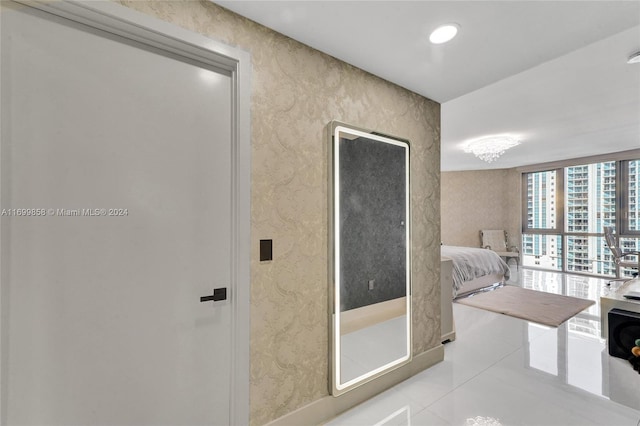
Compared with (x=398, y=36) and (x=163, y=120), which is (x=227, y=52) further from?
(x=398, y=36)

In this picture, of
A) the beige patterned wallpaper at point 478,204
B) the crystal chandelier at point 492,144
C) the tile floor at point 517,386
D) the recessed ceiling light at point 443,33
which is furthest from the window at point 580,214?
the recessed ceiling light at point 443,33

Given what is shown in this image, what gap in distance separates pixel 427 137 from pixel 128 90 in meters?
2.17

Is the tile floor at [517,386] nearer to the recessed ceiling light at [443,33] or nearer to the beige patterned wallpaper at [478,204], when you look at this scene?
the recessed ceiling light at [443,33]

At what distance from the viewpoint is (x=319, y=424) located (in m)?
1.75

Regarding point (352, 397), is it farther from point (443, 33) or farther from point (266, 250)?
point (443, 33)

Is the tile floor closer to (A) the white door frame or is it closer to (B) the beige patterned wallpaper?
(A) the white door frame

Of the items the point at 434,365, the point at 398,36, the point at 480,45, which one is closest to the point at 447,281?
the point at 434,365

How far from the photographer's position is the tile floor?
5.95 feet

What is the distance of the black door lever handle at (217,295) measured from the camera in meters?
1.44

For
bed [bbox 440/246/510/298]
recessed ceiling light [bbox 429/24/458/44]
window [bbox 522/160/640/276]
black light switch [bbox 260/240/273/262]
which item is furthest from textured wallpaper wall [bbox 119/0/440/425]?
window [bbox 522/160/640/276]

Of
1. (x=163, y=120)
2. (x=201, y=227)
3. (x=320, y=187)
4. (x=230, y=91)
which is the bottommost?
(x=201, y=227)

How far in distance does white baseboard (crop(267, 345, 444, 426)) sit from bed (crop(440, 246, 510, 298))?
7.09 ft

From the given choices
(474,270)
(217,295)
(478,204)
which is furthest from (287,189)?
(478,204)

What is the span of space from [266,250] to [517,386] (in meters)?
2.19
